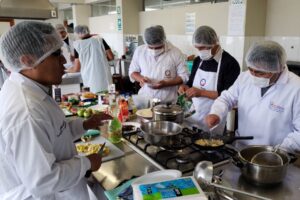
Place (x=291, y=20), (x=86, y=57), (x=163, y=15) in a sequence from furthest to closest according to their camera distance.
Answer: (x=163, y=15)
(x=86, y=57)
(x=291, y=20)

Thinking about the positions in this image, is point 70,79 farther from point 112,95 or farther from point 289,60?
point 289,60

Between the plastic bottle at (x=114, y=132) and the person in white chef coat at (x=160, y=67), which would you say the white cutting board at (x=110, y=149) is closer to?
the plastic bottle at (x=114, y=132)

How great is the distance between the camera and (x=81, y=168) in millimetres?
948

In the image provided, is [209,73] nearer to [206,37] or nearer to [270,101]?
[206,37]

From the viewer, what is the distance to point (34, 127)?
2.71ft

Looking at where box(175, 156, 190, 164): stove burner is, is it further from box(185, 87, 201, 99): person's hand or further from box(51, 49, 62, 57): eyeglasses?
box(185, 87, 201, 99): person's hand

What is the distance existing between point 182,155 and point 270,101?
58cm

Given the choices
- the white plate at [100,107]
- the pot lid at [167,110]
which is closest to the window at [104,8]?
the white plate at [100,107]

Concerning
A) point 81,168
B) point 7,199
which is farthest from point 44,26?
point 7,199

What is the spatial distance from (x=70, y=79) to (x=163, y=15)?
6.74ft

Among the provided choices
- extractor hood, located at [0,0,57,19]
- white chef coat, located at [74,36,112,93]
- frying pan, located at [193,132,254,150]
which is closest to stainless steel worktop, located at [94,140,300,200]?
frying pan, located at [193,132,254,150]

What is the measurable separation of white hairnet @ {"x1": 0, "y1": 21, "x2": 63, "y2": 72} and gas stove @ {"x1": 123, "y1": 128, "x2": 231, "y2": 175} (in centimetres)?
66

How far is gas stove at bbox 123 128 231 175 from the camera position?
45.0 inches

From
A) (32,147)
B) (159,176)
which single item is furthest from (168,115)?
(32,147)
